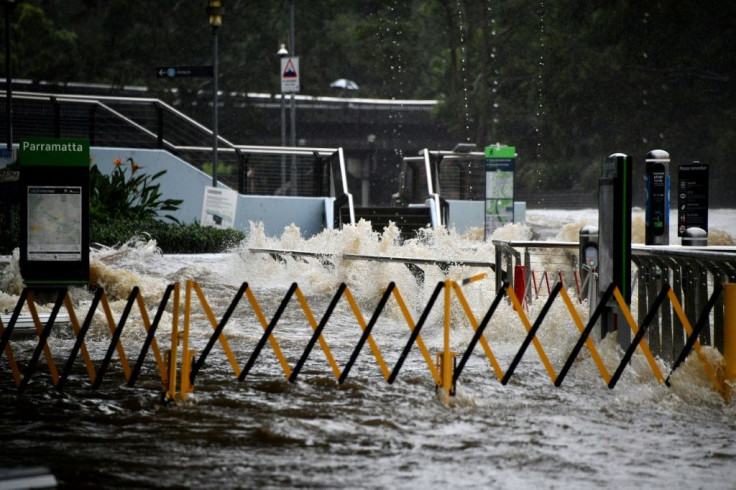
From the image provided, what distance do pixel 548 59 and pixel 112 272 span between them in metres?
35.4

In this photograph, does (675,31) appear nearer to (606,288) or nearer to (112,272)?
(112,272)

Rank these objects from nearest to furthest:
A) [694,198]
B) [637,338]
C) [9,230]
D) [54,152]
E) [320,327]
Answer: [637,338] → [320,327] → [54,152] → [694,198] → [9,230]

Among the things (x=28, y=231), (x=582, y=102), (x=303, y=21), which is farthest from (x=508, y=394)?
(x=303, y=21)

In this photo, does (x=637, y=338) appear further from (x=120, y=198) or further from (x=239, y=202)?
(x=239, y=202)

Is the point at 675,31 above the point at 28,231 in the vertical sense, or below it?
above

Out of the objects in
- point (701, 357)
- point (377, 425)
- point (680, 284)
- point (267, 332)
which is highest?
point (680, 284)

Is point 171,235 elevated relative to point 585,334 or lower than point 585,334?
elevated

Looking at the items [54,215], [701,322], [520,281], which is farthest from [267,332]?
[54,215]

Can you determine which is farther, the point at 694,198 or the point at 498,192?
the point at 498,192

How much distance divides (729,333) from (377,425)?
2779 millimetres

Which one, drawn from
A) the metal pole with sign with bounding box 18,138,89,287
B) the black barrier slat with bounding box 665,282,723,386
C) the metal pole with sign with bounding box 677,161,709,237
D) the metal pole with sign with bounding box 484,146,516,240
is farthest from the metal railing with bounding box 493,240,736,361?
the metal pole with sign with bounding box 484,146,516,240

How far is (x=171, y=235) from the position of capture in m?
20.0

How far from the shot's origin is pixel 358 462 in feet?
22.1

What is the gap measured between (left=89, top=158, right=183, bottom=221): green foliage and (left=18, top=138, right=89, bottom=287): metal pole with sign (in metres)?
7.52
